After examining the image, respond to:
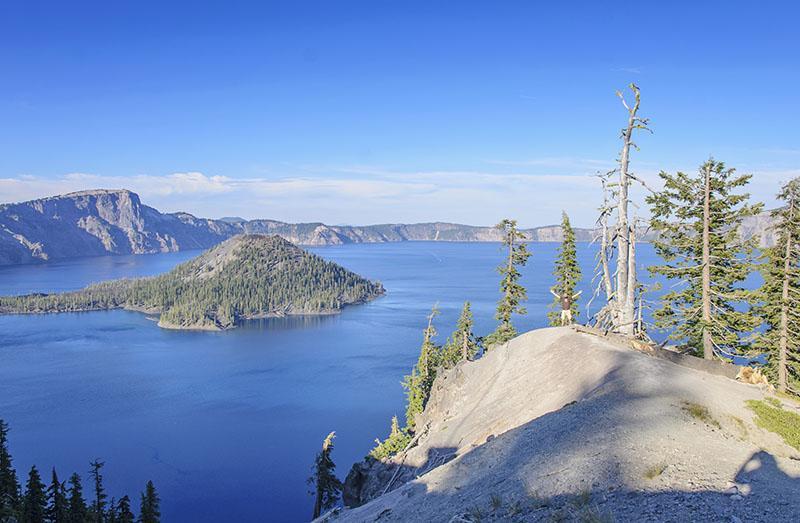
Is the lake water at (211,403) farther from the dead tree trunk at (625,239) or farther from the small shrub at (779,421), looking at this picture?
the small shrub at (779,421)

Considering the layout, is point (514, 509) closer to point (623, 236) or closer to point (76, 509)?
point (623, 236)

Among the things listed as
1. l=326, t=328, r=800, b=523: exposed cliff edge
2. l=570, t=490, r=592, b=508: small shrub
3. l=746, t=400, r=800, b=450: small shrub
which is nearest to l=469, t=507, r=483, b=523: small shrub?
l=326, t=328, r=800, b=523: exposed cliff edge

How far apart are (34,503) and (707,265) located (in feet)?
151

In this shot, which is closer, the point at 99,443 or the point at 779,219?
the point at 779,219

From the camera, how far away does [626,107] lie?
23594mm

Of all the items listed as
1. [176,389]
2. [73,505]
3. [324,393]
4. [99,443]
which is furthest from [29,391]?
[73,505]

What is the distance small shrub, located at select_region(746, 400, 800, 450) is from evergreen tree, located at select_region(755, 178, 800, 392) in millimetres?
9945

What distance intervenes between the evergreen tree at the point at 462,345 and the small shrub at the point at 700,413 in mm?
33743

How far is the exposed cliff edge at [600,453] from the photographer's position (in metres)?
12.0

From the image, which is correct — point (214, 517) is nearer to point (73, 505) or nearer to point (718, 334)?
point (73, 505)

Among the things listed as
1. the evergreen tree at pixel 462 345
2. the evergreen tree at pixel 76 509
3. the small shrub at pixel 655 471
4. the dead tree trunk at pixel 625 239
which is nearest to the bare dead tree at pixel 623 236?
the dead tree trunk at pixel 625 239

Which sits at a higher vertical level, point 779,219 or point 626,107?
point 626,107

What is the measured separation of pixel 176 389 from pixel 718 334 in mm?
94064

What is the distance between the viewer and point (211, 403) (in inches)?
3642
